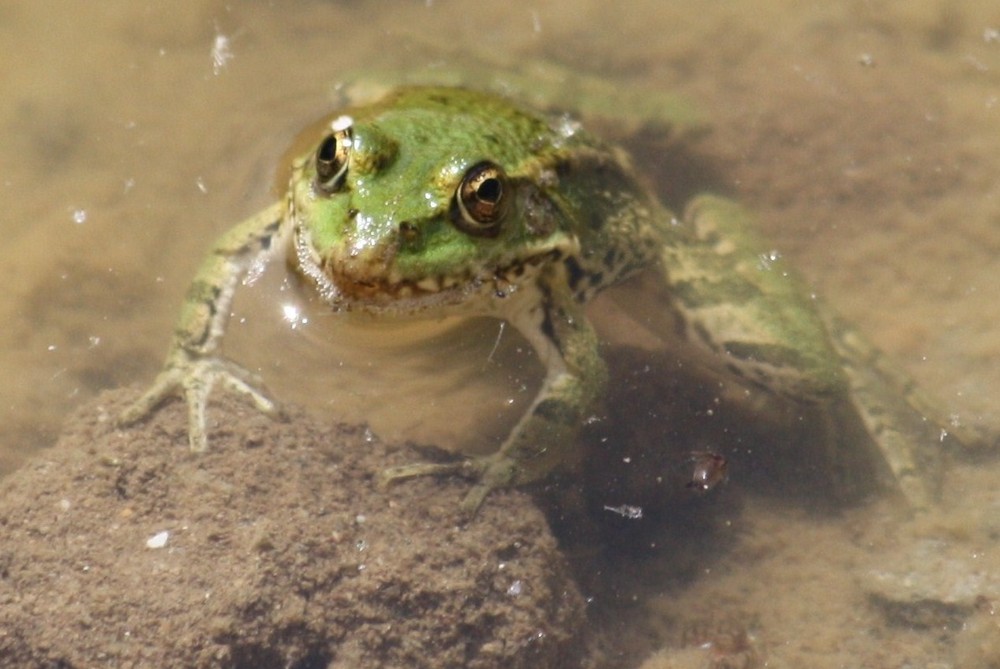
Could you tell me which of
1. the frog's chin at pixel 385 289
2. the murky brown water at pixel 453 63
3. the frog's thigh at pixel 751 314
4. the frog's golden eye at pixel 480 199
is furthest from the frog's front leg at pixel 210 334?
the frog's thigh at pixel 751 314

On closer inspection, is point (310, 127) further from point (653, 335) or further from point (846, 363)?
point (846, 363)

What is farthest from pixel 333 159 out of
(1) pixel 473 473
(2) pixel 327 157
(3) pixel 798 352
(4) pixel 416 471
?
(3) pixel 798 352

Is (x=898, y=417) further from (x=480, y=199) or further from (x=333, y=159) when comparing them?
(x=333, y=159)

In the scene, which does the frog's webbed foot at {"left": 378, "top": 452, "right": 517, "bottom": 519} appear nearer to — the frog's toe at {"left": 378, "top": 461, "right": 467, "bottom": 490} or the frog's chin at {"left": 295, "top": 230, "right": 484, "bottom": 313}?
the frog's toe at {"left": 378, "top": 461, "right": 467, "bottom": 490}

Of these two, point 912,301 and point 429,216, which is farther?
point 912,301

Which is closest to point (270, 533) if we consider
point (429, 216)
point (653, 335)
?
point (429, 216)

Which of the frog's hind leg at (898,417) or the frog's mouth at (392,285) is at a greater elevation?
the frog's mouth at (392,285)

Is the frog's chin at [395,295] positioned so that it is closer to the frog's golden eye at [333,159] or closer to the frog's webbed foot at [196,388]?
the frog's golden eye at [333,159]
